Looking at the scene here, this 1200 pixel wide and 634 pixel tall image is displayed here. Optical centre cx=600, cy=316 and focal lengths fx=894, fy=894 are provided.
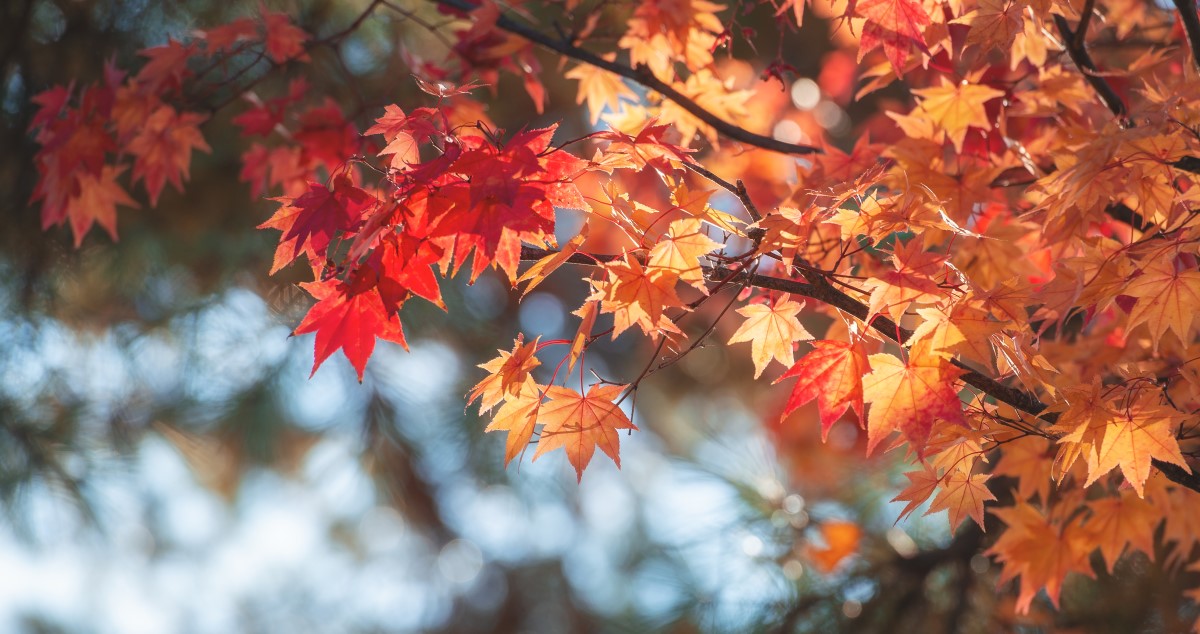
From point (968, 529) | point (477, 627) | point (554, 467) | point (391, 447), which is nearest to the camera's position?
point (968, 529)

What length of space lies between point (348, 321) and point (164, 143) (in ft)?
2.80

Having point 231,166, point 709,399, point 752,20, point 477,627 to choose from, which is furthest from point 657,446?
point 231,166

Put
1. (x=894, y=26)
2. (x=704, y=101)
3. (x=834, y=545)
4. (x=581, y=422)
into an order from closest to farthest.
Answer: (x=581, y=422) → (x=894, y=26) → (x=704, y=101) → (x=834, y=545)

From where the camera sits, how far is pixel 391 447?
272cm

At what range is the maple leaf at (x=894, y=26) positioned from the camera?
1.08 meters

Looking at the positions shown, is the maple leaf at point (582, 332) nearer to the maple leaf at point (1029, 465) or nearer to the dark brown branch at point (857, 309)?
the dark brown branch at point (857, 309)

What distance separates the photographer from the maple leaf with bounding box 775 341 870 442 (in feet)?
3.08

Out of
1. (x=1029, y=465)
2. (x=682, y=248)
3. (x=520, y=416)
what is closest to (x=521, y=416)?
(x=520, y=416)

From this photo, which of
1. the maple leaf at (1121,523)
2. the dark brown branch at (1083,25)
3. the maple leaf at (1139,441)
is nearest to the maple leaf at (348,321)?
the maple leaf at (1139,441)

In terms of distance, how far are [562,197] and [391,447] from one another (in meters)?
1.94

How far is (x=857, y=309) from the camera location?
91 centimetres

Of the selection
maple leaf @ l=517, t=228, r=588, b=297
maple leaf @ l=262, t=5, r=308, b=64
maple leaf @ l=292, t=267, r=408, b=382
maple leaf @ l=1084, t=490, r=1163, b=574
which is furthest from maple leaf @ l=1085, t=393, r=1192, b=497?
maple leaf @ l=262, t=5, r=308, b=64

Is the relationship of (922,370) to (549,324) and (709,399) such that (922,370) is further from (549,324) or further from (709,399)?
(709,399)

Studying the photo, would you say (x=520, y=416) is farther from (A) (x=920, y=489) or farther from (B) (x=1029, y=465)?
(B) (x=1029, y=465)
